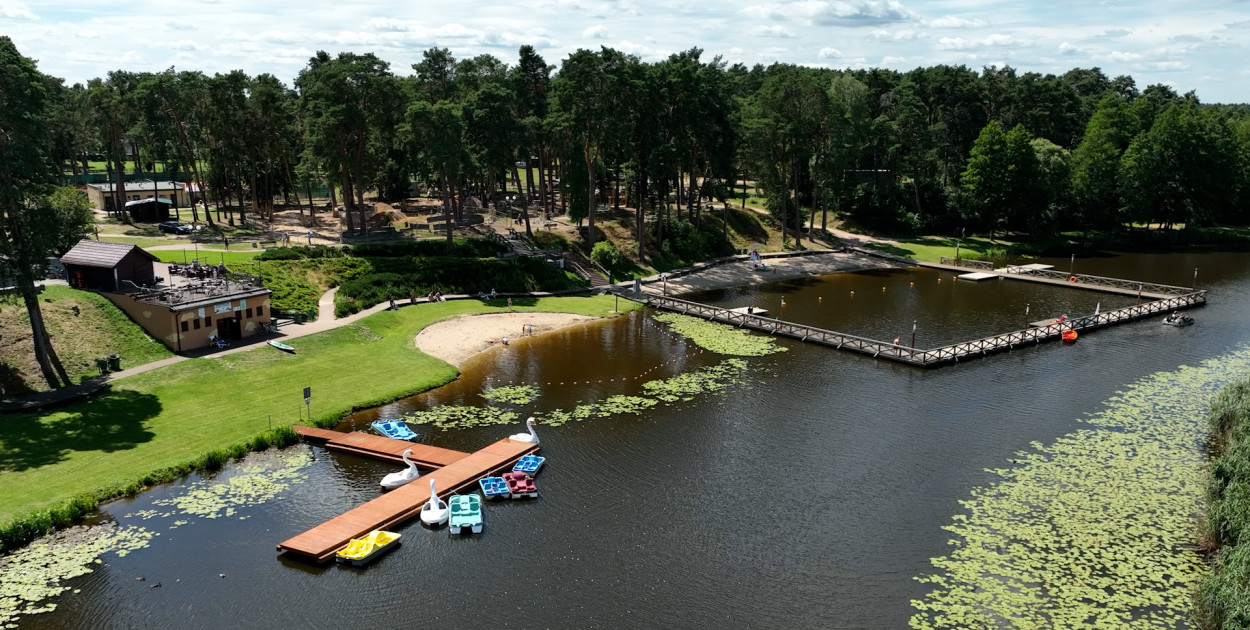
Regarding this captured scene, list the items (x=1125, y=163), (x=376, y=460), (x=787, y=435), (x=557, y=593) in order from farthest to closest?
(x=1125, y=163) < (x=787, y=435) < (x=376, y=460) < (x=557, y=593)

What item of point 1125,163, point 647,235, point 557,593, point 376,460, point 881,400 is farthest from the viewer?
point 1125,163

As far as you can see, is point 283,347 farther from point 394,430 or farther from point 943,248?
point 943,248

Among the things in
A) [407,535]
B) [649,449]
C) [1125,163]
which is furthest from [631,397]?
[1125,163]

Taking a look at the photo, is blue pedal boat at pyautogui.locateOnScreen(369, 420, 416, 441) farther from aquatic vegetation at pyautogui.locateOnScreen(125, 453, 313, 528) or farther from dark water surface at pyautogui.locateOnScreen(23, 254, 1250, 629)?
aquatic vegetation at pyautogui.locateOnScreen(125, 453, 313, 528)

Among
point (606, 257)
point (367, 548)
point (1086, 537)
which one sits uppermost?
point (606, 257)

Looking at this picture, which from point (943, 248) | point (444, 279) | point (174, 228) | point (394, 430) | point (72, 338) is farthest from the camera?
point (943, 248)

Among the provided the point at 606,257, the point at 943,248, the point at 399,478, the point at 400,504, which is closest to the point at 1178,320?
the point at 943,248

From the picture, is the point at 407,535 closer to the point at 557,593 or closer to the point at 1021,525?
the point at 557,593

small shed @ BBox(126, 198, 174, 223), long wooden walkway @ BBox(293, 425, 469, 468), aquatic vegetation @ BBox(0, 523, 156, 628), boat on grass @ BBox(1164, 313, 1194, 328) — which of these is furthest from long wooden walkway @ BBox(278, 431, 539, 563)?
small shed @ BBox(126, 198, 174, 223)
